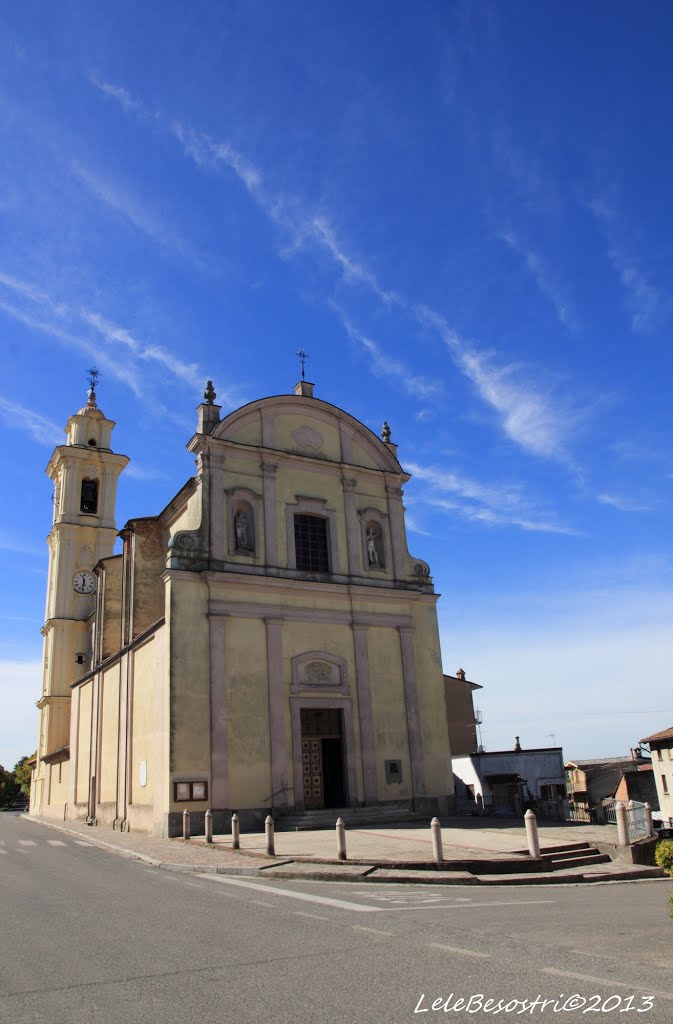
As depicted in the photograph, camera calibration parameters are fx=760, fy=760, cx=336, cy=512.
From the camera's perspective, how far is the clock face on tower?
142 ft

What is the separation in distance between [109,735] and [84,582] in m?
17.6

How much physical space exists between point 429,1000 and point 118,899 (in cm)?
640

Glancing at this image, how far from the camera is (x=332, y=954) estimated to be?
655cm

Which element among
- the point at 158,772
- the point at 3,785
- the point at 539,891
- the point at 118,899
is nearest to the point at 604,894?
the point at 539,891

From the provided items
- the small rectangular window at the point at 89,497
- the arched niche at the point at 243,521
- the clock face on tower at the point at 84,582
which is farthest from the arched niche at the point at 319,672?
the small rectangular window at the point at 89,497

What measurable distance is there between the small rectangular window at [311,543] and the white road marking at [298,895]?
12971 millimetres

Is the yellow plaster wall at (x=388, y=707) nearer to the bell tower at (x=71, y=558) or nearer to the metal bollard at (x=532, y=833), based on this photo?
the metal bollard at (x=532, y=833)

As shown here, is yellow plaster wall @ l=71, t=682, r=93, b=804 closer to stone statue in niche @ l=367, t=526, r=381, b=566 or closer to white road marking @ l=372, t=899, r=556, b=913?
stone statue in niche @ l=367, t=526, r=381, b=566

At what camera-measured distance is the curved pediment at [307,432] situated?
81.8 ft

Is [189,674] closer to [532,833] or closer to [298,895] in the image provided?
[532,833]

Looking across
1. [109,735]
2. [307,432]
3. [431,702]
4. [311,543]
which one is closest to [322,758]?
[431,702]

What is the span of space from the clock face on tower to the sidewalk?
1017 inches

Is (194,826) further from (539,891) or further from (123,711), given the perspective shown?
(539,891)

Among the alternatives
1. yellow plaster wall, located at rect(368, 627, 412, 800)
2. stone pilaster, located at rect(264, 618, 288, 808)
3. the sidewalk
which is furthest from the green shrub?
yellow plaster wall, located at rect(368, 627, 412, 800)
